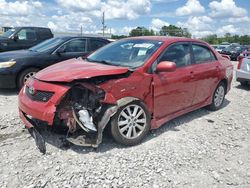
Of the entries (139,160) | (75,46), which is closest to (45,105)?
(139,160)

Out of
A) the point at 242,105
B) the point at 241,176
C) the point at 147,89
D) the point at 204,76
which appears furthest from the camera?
the point at 242,105

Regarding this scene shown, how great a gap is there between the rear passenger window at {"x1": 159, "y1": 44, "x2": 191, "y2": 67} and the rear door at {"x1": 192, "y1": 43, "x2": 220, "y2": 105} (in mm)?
222

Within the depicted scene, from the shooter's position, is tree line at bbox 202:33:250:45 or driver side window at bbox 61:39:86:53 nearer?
driver side window at bbox 61:39:86:53

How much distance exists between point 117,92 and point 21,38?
9068 millimetres

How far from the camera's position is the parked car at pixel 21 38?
11328mm

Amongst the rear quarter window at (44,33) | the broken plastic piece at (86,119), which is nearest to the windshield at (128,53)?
the broken plastic piece at (86,119)

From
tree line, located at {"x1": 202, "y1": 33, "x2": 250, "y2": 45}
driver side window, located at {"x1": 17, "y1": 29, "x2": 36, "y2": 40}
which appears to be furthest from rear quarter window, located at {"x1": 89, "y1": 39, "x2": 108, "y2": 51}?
tree line, located at {"x1": 202, "y1": 33, "x2": 250, "y2": 45}

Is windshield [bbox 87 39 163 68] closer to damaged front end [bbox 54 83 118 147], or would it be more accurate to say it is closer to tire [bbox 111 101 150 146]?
tire [bbox 111 101 150 146]

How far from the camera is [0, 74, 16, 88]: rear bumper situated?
22.2 ft

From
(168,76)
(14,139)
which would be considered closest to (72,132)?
(14,139)

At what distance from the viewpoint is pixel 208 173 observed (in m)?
3.51

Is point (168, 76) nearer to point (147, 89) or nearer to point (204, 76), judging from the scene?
point (147, 89)

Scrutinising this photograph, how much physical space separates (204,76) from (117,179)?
2980mm

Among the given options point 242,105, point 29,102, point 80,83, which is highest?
point 80,83
